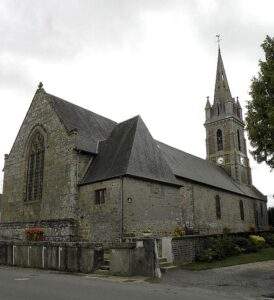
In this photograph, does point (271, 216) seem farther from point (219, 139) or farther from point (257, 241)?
point (257, 241)

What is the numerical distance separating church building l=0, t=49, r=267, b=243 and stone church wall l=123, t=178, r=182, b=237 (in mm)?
52

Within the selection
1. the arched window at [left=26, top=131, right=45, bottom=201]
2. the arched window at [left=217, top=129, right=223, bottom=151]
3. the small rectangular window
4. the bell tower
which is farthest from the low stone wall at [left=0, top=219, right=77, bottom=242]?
the arched window at [left=217, top=129, right=223, bottom=151]

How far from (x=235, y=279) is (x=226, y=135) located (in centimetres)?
3684

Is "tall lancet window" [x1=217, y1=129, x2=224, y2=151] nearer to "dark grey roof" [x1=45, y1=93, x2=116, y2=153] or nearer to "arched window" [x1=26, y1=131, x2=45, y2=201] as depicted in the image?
"dark grey roof" [x1=45, y1=93, x2=116, y2=153]

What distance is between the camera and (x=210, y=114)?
50.8m

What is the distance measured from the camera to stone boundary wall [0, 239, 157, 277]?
1361 cm

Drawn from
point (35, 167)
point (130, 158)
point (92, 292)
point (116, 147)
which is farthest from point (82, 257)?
point (35, 167)

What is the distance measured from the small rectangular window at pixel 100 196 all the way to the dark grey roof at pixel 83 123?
11.0 ft

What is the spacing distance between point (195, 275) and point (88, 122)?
15986 mm

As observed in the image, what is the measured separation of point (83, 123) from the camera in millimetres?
26141

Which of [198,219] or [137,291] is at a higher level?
[198,219]

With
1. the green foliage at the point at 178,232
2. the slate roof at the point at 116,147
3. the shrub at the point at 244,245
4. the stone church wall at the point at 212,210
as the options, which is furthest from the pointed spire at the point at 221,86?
the shrub at the point at 244,245

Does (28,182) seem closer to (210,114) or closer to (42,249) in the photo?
(42,249)

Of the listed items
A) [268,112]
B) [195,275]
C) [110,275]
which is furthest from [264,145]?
[110,275]
